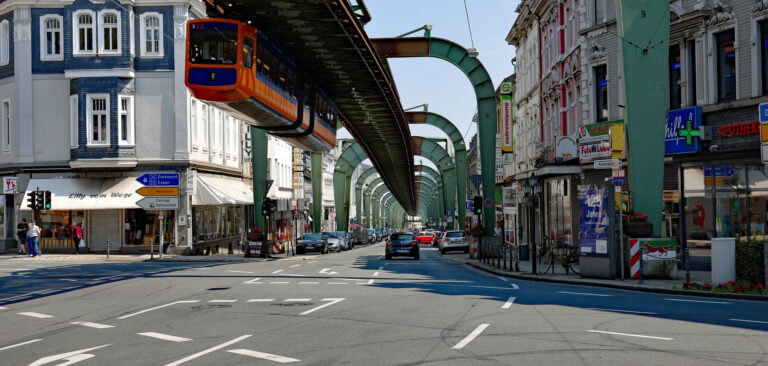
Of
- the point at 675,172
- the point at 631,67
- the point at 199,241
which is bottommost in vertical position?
the point at 199,241

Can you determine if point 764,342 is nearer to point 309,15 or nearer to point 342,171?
point 309,15

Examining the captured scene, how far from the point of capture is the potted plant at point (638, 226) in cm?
2075

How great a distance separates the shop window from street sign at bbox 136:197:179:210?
81.8 ft

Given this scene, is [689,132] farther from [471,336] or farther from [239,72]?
[471,336]

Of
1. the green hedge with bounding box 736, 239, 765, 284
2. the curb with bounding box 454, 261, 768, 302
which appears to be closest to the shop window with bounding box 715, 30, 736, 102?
the green hedge with bounding box 736, 239, 765, 284

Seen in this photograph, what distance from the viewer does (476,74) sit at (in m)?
38.4

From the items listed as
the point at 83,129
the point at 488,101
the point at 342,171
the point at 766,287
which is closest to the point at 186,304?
the point at 766,287

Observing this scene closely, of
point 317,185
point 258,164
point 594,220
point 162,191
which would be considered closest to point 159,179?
point 162,191

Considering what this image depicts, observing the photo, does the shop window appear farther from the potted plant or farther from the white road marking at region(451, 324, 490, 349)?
the white road marking at region(451, 324, 490, 349)

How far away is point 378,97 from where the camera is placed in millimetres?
40312

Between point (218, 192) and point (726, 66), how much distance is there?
2876cm

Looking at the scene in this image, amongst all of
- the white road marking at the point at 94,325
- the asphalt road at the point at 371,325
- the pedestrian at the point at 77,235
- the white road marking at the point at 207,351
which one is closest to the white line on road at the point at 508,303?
the asphalt road at the point at 371,325

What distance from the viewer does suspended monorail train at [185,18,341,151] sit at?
72.7 feet

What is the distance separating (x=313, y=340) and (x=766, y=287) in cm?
1089
